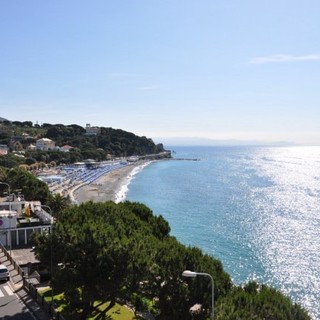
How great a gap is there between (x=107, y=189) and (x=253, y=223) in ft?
181

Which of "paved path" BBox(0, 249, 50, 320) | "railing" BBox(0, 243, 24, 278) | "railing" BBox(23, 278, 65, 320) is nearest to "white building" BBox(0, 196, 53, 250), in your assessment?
"railing" BBox(0, 243, 24, 278)

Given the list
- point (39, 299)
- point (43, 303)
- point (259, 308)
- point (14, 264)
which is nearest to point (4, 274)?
point (14, 264)

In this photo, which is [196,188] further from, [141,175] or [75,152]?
[75,152]

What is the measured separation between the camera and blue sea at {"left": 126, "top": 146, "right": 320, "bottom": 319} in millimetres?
47456

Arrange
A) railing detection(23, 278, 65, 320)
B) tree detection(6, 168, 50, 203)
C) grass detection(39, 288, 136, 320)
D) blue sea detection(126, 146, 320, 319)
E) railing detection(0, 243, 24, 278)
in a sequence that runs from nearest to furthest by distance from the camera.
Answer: railing detection(23, 278, 65, 320)
grass detection(39, 288, 136, 320)
railing detection(0, 243, 24, 278)
blue sea detection(126, 146, 320, 319)
tree detection(6, 168, 50, 203)

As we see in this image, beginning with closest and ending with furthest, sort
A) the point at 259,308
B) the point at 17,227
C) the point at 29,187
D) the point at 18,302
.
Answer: the point at 259,308 → the point at 18,302 → the point at 17,227 → the point at 29,187

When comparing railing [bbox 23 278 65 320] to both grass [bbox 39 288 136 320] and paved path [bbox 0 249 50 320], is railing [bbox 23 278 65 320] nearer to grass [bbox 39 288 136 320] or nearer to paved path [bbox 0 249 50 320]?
paved path [bbox 0 249 50 320]

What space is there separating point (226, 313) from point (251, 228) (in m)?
54.2

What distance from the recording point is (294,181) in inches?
5541

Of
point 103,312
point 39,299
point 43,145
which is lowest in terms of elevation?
point 103,312

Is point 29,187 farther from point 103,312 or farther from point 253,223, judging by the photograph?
point 103,312

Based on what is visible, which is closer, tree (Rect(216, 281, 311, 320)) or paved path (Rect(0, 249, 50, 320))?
tree (Rect(216, 281, 311, 320))

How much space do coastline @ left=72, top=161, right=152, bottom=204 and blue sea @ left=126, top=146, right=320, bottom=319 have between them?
3419 mm

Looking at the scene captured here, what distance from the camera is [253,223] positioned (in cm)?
7462
